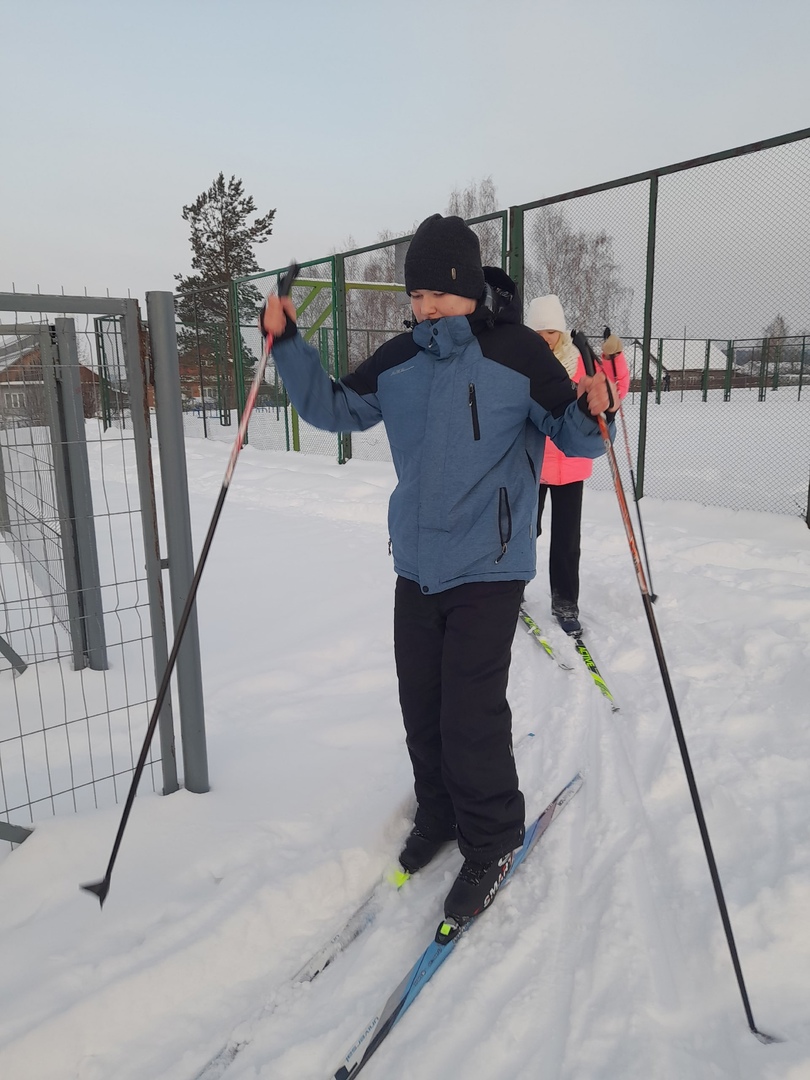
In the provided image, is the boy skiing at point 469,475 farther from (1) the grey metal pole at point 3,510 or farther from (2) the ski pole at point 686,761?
(1) the grey metal pole at point 3,510

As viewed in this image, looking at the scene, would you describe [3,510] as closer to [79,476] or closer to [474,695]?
[79,476]

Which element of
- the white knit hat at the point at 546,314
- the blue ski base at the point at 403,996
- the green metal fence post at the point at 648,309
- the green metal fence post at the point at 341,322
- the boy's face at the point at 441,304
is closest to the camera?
the blue ski base at the point at 403,996

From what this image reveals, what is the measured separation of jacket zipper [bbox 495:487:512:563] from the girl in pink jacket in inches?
79.4

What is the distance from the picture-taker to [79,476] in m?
3.07

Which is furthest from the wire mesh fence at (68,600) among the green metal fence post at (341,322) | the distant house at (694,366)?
the distant house at (694,366)

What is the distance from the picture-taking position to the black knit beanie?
1.94m

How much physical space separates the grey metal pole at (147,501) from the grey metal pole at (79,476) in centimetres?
61

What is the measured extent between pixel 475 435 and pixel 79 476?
198cm

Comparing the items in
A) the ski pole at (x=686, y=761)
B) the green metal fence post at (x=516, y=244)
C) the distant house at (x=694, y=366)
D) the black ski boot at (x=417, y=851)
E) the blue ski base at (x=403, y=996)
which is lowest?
the blue ski base at (x=403, y=996)

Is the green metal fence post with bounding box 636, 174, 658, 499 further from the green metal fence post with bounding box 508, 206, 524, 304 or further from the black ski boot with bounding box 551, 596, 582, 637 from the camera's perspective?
the black ski boot with bounding box 551, 596, 582, 637

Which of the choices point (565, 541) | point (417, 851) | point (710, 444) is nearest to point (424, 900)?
point (417, 851)

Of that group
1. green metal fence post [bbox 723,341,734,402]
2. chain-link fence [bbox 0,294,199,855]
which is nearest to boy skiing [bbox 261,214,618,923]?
chain-link fence [bbox 0,294,199,855]

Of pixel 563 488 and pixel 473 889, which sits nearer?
pixel 473 889

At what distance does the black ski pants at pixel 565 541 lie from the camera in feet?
13.4
